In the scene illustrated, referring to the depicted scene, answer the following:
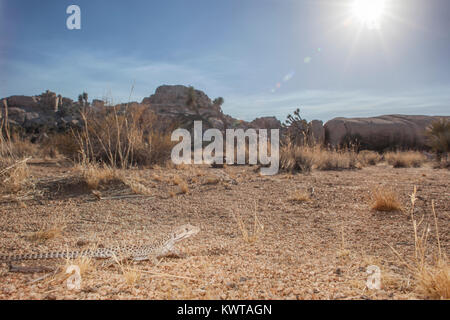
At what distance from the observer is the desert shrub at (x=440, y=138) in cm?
1018

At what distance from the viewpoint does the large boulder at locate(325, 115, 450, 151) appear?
48.6 feet

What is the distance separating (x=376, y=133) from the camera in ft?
49.6

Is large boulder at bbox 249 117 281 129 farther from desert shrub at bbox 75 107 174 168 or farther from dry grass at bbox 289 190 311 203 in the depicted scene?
dry grass at bbox 289 190 311 203

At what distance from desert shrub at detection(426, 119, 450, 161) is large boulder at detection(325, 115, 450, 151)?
3677 millimetres

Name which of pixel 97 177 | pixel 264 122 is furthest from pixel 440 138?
pixel 264 122

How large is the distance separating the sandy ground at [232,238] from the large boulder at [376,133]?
9.78 m

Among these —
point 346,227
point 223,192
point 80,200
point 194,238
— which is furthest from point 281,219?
point 80,200

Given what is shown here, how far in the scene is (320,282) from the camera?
5.72 feet

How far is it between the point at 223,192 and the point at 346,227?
8.14 ft

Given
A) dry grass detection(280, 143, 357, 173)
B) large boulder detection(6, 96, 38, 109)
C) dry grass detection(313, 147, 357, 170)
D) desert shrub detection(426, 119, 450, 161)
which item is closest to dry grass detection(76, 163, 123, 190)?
dry grass detection(280, 143, 357, 173)

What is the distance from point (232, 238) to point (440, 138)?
10.8 meters

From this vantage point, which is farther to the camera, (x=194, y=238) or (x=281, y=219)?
(x=281, y=219)

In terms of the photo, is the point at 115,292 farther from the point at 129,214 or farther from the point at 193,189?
the point at 193,189

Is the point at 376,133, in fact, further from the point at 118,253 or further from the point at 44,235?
the point at 44,235
